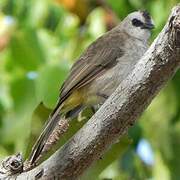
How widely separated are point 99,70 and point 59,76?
0.70 ft

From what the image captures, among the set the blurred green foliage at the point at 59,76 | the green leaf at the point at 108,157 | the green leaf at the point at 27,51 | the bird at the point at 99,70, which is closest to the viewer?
the green leaf at the point at 108,157

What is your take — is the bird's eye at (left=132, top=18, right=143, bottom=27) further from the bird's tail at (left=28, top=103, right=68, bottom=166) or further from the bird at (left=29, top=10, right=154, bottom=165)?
the bird's tail at (left=28, top=103, right=68, bottom=166)

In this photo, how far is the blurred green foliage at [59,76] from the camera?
348cm

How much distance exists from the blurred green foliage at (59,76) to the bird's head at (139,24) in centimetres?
5

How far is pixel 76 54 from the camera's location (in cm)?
434

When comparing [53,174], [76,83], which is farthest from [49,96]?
[53,174]

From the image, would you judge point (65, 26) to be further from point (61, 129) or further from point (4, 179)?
point (4, 179)

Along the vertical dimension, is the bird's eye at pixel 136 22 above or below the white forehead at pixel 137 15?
below

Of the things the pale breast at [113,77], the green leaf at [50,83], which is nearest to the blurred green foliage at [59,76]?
the green leaf at [50,83]

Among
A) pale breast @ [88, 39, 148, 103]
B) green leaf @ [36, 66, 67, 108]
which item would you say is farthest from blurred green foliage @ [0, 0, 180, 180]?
pale breast @ [88, 39, 148, 103]

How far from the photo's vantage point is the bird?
3.33 meters

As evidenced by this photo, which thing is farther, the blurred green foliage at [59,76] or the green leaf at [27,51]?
the green leaf at [27,51]

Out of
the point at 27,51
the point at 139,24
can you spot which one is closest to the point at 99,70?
the point at 27,51

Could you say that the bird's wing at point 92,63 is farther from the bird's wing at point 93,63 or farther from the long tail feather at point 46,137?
the long tail feather at point 46,137
